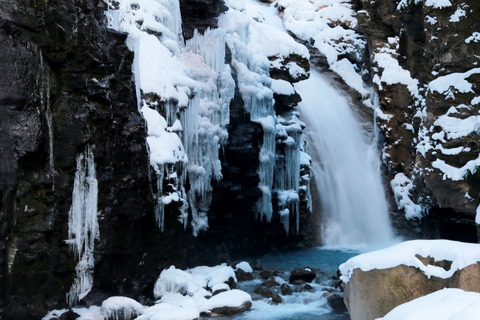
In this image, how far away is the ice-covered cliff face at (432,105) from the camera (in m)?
12.4

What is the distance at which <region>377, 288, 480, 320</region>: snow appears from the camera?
371 cm

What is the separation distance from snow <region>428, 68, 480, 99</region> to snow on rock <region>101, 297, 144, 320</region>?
8.93m

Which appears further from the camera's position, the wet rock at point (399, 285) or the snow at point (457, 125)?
the snow at point (457, 125)

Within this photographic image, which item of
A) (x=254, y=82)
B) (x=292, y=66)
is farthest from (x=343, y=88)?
(x=254, y=82)

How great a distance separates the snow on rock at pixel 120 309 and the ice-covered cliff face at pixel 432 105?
24.5 feet

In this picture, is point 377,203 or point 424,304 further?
point 377,203

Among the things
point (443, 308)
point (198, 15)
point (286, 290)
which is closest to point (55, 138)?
point (286, 290)

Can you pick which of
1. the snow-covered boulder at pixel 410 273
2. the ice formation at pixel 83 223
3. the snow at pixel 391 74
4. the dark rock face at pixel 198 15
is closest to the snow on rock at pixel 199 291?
the ice formation at pixel 83 223

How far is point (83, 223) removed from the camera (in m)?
9.41

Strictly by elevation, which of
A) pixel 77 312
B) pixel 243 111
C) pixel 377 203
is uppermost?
pixel 243 111

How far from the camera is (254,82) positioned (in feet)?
52.2

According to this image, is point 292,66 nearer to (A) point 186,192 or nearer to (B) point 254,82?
(B) point 254,82

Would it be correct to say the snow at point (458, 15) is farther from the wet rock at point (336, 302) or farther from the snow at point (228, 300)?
the snow at point (228, 300)

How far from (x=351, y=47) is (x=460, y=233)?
10998 millimetres
